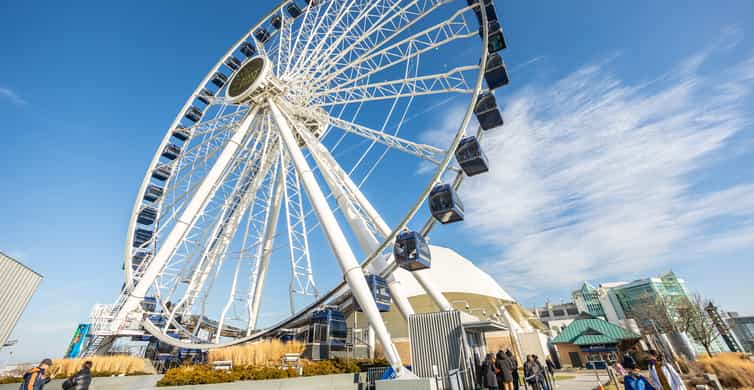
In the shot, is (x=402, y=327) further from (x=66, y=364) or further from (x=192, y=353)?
(x=66, y=364)

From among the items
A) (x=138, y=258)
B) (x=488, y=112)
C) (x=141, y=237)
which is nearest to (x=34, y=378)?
(x=138, y=258)

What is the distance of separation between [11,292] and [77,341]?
23.9m

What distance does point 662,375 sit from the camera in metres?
7.31

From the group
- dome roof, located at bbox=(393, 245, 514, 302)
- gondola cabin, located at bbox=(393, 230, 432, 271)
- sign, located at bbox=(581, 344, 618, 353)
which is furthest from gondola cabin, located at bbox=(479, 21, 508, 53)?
sign, located at bbox=(581, 344, 618, 353)

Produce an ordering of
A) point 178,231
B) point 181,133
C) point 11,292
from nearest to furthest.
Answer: point 178,231
point 181,133
point 11,292

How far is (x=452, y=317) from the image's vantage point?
11766mm

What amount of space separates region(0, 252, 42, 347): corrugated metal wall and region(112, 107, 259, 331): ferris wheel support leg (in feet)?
83.8

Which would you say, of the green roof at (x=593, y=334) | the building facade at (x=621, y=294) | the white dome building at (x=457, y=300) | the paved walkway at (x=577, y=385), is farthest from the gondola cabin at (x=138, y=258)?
the building facade at (x=621, y=294)

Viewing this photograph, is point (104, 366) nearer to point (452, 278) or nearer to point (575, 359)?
point (452, 278)

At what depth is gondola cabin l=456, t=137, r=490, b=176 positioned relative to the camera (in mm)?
13734

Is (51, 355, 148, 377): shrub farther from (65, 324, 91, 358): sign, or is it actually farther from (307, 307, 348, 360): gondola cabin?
(307, 307, 348, 360): gondola cabin

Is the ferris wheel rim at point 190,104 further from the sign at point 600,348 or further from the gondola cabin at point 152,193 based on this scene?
the sign at point 600,348

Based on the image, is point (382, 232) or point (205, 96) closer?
point (382, 232)

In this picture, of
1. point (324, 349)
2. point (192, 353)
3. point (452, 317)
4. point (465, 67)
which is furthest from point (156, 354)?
point (465, 67)
